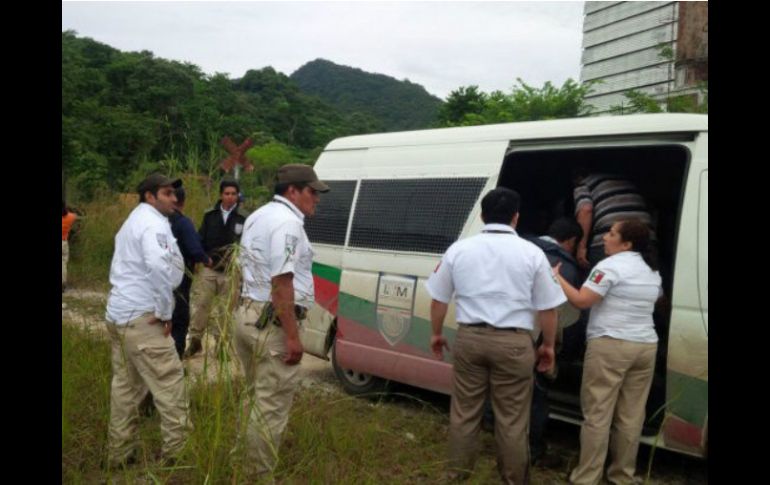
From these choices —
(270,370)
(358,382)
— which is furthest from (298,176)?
(358,382)

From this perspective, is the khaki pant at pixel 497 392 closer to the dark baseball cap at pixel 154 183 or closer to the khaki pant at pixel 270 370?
the khaki pant at pixel 270 370

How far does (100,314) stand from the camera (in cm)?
770

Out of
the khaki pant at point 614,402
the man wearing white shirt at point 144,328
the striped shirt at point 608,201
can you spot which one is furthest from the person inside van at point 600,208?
the man wearing white shirt at point 144,328

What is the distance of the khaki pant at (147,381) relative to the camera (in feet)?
12.8

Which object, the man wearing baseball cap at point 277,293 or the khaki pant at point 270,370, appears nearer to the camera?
the man wearing baseball cap at point 277,293

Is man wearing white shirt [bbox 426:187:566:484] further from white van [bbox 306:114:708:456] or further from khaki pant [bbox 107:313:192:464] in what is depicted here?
khaki pant [bbox 107:313:192:464]

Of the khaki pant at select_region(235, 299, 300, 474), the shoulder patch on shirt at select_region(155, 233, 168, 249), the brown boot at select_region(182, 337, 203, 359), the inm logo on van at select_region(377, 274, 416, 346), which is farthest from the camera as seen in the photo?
the brown boot at select_region(182, 337, 203, 359)

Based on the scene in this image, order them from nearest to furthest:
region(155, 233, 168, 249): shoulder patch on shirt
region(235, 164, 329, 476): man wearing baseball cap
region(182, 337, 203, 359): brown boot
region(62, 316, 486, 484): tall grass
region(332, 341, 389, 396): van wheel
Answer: region(62, 316, 486, 484): tall grass → region(235, 164, 329, 476): man wearing baseball cap → region(155, 233, 168, 249): shoulder patch on shirt → region(332, 341, 389, 396): van wheel → region(182, 337, 203, 359): brown boot

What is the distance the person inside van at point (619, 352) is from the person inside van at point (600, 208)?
886 millimetres

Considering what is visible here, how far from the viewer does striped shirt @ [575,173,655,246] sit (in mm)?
4781

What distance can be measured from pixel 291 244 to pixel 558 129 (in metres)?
2.01

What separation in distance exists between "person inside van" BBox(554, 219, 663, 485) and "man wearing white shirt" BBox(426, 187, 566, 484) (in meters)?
0.30

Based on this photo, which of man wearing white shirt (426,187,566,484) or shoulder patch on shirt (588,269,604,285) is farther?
shoulder patch on shirt (588,269,604,285)

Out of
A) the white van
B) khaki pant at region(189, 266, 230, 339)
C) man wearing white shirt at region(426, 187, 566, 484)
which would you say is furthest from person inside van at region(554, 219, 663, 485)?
khaki pant at region(189, 266, 230, 339)
